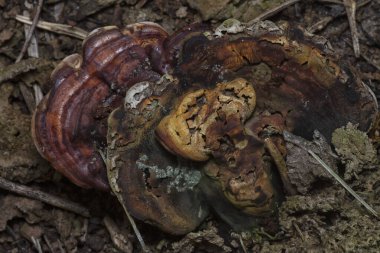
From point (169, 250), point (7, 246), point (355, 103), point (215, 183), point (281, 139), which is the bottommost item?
point (7, 246)

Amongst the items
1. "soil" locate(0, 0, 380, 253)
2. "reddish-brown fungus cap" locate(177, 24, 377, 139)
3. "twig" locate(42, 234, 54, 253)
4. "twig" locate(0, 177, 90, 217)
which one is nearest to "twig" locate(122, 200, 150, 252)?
"soil" locate(0, 0, 380, 253)

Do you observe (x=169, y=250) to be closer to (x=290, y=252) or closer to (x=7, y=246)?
(x=290, y=252)

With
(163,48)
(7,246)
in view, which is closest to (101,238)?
(7,246)

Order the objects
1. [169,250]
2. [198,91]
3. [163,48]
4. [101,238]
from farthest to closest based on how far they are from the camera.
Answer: [101,238] → [169,250] → [163,48] → [198,91]

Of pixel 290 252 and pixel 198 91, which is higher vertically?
pixel 198 91

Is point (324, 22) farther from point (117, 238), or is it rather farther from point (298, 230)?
point (117, 238)

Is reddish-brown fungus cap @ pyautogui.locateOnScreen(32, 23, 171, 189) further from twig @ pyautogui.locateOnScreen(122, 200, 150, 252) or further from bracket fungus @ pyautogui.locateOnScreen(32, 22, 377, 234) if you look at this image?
twig @ pyautogui.locateOnScreen(122, 200, 150, 252)
